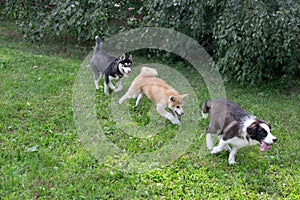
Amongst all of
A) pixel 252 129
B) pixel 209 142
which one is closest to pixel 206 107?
pixel 209 142

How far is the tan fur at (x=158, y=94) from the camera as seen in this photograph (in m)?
5.60

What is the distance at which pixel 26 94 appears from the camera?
6.30 meters

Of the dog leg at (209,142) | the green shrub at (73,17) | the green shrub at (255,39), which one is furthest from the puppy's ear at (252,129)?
the green shrub at (73,17)

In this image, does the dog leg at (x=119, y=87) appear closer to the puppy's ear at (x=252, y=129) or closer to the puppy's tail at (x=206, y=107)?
the puppy's tail at (x=206, y=107)

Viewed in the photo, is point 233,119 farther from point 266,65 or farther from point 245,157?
point 266,65

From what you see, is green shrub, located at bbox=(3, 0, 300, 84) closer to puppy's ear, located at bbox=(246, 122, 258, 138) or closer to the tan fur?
the tan fur

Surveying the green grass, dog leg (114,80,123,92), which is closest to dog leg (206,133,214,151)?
the green grass

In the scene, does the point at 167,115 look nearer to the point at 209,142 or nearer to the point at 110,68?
the point at 209,142

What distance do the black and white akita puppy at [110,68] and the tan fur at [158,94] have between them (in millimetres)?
297

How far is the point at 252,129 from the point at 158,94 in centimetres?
182

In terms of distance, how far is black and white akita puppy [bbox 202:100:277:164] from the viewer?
4355mm

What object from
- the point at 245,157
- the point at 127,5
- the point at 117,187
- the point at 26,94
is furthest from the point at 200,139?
the point at 127,5

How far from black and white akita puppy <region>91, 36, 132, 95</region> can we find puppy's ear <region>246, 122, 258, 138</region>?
240 centimetres

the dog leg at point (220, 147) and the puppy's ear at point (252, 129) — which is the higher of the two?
the puppy's ear at point (252, 129)
